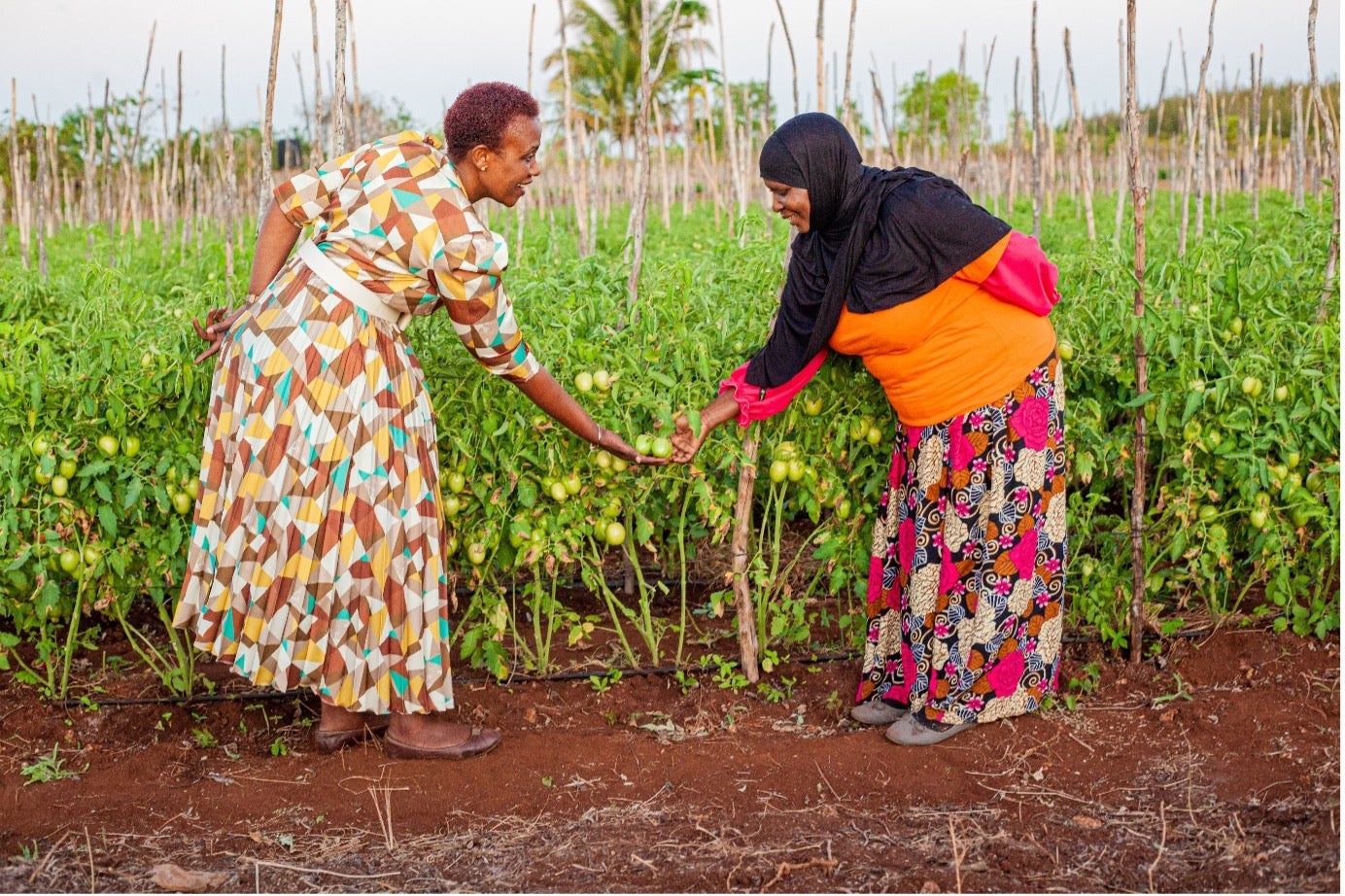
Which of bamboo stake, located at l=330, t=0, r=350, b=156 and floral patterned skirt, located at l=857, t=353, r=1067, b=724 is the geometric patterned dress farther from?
floral patterned skirt, located at l=857, t=353, r=1067, b=724

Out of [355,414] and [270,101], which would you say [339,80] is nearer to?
[270,101]

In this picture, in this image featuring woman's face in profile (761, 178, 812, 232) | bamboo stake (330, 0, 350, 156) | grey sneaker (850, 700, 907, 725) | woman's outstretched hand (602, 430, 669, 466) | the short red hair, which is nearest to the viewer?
the short red hair

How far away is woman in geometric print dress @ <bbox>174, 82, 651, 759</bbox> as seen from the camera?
7.66ft

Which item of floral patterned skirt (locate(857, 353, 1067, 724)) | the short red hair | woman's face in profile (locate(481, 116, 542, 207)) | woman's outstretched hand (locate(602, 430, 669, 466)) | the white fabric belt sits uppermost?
the short red hair

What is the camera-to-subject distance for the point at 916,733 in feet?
8.84

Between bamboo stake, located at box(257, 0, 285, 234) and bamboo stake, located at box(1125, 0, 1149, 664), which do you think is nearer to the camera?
bamboo stake, located at box(1125, 0, 1149, 664)

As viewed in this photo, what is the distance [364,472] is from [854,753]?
1235 millimetres

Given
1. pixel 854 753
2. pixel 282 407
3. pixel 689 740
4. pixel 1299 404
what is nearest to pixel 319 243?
pixel 282 407

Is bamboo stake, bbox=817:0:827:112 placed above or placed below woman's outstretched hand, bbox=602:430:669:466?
above

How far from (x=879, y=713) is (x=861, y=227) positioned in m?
1.17

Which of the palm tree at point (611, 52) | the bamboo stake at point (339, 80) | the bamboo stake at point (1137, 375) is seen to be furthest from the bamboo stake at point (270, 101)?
the palm tree at point (611, 52)

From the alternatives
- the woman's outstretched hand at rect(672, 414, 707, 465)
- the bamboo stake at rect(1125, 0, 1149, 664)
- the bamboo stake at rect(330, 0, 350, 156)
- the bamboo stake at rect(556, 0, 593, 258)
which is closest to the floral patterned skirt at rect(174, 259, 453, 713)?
the woman's outstretched hand at rect(672, 414, 707, 465)

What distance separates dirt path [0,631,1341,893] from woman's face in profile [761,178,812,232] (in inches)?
46.6

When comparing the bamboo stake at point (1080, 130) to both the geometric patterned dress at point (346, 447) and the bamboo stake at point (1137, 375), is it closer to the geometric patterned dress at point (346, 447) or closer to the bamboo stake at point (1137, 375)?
the bamboo stake at point (1137, 375)
